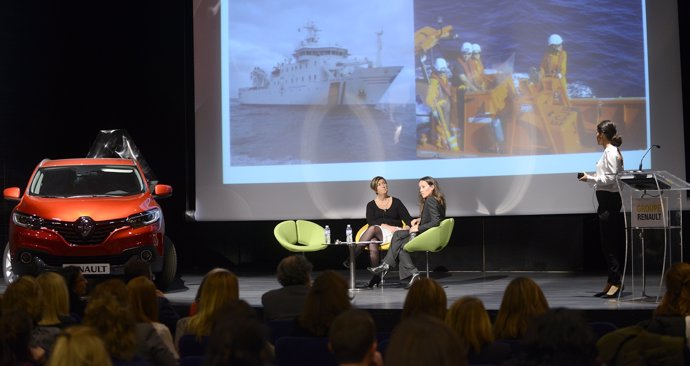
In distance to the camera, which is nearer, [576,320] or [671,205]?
[576,320]

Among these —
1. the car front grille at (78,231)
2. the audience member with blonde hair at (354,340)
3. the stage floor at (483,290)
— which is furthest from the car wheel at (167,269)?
the audience member with blonde hair at (354,340)

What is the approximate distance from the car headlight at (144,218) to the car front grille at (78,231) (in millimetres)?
159

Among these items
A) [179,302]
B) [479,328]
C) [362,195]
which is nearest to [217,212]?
[362,195]

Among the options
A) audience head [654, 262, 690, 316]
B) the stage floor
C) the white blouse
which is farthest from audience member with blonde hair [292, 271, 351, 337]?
the white blouse

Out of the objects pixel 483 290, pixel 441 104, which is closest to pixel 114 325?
pixel 483 290

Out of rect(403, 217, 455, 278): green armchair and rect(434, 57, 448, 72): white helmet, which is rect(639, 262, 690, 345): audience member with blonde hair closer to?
rect(403, 217, 455, 278): green armchair

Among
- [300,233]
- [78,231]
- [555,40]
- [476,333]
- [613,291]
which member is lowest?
[613,291]

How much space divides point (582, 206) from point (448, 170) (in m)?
1.39

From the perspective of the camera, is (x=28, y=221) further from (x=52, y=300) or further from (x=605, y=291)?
(x=605, y=291)

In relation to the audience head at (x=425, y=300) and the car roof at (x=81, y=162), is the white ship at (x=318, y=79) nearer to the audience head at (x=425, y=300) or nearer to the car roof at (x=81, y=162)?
the car roof at (x=81, y=162)

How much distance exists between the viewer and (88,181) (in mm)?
8453

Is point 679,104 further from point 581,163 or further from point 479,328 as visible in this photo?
point 479,328

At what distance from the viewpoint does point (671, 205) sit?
20.2ft

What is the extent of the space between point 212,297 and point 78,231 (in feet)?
14.2
